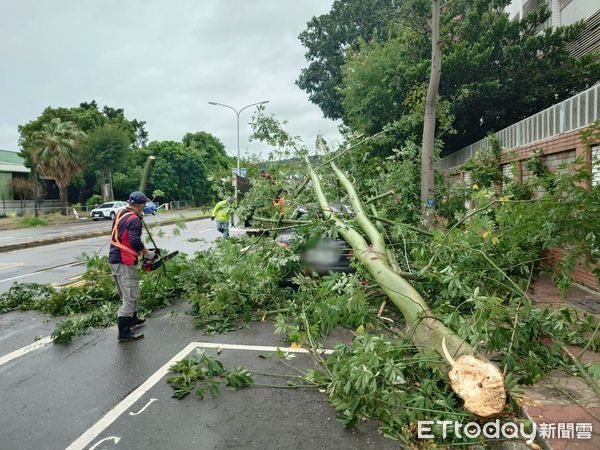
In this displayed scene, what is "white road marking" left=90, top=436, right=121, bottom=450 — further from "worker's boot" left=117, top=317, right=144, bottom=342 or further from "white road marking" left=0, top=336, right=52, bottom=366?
"white road marking" left=0, top=336, right=52, bottom=366

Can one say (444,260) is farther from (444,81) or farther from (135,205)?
(444,81)

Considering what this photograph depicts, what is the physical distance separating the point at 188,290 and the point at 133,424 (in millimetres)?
3272

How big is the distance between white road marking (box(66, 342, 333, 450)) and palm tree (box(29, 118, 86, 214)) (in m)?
33.3

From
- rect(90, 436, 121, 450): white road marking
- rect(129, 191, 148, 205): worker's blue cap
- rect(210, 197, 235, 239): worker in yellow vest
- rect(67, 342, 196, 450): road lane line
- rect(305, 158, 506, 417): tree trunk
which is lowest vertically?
rect(90, 436, 121, 450): white road marking

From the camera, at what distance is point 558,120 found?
726 cm

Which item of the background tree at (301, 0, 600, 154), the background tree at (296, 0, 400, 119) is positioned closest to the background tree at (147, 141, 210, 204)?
the background tree at (296, 0, 400, 119)

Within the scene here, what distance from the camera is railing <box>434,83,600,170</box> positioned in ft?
20.6

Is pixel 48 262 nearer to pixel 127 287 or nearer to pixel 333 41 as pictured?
pixel 127 287

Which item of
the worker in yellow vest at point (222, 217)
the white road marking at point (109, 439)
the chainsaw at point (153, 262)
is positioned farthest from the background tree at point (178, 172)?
the white road marking at point (109, 439)

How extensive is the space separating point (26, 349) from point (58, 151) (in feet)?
107

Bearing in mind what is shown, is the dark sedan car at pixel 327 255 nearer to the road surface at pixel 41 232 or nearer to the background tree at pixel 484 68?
the background tree at pixel 484 68

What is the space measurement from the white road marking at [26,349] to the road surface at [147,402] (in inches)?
0.4

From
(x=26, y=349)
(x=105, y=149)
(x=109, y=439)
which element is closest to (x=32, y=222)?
(x=105, y=149)

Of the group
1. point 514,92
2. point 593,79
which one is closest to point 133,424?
point 514,92
